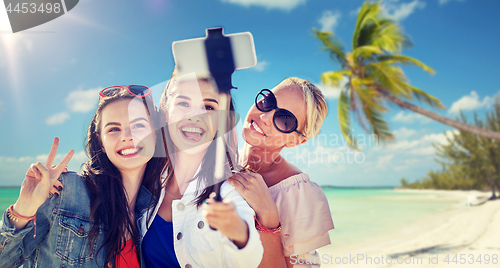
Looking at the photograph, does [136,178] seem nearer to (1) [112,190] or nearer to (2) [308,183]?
(1) [112,190]

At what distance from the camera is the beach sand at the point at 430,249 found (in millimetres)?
9375

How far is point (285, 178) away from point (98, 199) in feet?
5.05

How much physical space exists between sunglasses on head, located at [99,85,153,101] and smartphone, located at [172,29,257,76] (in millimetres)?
348

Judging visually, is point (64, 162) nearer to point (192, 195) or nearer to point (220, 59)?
point (192, 195)

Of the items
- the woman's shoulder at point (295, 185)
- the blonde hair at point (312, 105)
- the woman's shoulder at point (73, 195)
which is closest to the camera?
the woman's shoulder at point (73, 195)

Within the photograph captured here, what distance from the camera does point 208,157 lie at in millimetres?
2338

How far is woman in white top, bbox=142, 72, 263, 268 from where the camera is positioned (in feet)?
6.03

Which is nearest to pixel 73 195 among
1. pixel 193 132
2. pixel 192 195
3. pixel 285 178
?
pixel 192 195

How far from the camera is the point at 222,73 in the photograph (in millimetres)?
2320

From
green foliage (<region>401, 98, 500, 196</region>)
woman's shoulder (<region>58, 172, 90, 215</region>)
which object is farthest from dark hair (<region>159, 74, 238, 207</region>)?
green foliage (<region>401, 98, 500, 196</region>)

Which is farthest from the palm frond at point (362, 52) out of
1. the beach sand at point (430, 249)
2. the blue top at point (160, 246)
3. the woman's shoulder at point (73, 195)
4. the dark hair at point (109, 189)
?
the woman's shoulder at point (73, 195)

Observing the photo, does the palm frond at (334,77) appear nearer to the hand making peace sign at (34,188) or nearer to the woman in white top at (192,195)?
the woman in white top at (192,195)

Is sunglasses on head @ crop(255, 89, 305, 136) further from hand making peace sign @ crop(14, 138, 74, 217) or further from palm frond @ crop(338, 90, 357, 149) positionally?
palm frond @ crop(338, 90, 357, 149)

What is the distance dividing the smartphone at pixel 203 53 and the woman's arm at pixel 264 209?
0.91 metres
